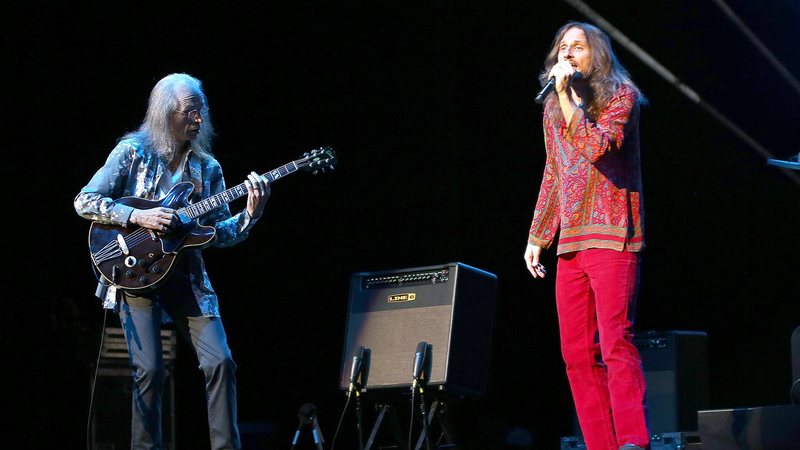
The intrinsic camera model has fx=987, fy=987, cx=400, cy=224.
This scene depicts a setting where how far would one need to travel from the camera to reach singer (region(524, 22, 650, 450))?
2.76 m

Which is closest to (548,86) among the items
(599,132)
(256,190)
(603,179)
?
A: (599,132)

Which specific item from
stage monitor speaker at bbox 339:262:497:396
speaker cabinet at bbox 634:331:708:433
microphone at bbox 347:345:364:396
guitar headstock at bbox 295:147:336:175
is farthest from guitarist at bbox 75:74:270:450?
speaker cabinet at bbox 634:331:708:433

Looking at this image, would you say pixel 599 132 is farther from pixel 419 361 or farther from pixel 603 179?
pixel 419 361

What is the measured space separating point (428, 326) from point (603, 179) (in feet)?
4.55

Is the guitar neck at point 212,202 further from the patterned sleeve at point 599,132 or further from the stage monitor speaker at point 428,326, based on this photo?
the patterned sleeve at point 599,132

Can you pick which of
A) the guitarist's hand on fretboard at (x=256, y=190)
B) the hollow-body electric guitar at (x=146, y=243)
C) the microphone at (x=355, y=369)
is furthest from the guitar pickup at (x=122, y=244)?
the microphone at (x=355, y=369)

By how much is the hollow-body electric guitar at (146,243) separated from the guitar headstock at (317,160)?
0.47 m

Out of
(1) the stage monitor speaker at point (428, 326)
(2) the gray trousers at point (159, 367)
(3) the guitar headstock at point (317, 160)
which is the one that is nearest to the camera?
(2) the gray trousers at point (159, 367)

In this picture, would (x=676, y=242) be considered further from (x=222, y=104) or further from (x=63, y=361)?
(x=63, y=361)

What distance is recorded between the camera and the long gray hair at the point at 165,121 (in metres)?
3.63

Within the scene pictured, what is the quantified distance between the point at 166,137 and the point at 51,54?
2.03 metres

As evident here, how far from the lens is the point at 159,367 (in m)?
3.36

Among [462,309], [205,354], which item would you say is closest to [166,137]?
[205,354]

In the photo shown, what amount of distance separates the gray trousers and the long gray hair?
1.88ft
